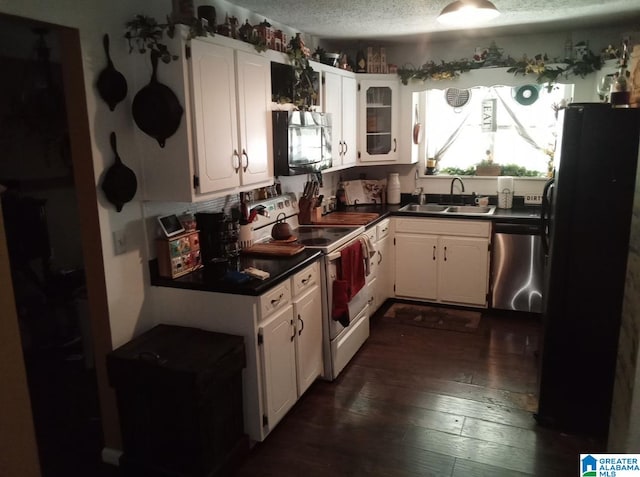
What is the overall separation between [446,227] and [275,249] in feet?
6.43

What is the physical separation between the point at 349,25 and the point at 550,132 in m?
2.19

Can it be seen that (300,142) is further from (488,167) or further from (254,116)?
(488,167)

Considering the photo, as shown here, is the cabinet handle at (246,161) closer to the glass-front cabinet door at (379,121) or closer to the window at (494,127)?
the glass-front cabinet door at (379,121)

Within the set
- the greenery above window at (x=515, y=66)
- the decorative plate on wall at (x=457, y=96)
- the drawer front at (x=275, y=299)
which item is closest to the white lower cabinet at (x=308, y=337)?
the drawer front at (x=275, y=299)

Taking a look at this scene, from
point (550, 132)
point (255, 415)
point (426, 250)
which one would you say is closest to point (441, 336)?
point (426, 250)

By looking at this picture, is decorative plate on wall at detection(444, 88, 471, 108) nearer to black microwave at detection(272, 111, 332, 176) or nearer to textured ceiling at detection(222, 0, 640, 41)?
textured ceiling at detection(222, 0, 640, 41)

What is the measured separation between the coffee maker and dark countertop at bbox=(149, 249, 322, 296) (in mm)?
93

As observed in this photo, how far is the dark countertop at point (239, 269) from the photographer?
246 centimetres

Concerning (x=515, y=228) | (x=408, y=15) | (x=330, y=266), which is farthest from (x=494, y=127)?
(x=330, y=266)

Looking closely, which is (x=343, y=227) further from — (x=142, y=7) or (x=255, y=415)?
(x=142, y=7)

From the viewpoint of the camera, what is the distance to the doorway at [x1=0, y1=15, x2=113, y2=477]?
263 cm

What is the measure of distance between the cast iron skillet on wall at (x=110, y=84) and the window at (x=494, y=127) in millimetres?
3332

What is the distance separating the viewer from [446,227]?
4.44 meters

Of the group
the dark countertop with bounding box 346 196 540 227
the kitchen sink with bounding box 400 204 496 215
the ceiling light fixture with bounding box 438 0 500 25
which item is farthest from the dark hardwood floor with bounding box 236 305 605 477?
the ceiling light fixture with bounding box 438 0 500 25
